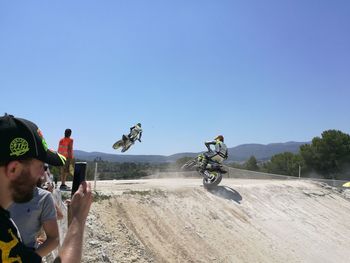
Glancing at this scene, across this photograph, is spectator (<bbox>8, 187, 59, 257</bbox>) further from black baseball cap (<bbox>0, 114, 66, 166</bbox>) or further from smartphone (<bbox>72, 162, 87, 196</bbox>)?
black baseball cap (<bbox>0, 114, 66, 166</bbox>)

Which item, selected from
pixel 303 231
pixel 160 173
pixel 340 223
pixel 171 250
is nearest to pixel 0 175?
→ pixel 171 250

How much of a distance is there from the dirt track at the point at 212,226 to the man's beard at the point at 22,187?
7.82 meters

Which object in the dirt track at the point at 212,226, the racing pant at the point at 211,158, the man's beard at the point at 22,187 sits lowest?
the dirt track at the point at 212,226

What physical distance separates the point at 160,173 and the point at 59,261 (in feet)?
87.9

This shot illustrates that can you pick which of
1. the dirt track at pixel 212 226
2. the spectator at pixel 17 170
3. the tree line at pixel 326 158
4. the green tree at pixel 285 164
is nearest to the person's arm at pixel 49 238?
the spectator at pixel 17 170

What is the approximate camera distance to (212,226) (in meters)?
14.4

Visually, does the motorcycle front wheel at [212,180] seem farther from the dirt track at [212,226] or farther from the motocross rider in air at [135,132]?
the motocross rider in air at [135,132]

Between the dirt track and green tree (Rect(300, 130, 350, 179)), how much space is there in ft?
78.4

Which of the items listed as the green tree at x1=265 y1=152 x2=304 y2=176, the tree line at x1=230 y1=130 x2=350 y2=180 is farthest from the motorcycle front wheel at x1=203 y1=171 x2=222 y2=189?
the green tree at x1=265 y1=152 x2=304 y2=176

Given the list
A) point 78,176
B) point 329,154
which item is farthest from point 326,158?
point 78,176

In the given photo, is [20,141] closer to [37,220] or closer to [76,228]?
[76,228]

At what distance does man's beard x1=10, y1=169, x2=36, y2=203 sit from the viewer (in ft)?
7.04

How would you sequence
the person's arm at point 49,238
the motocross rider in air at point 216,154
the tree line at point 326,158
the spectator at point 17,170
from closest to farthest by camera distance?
the spectator at point 17,170, the person's arm at point 49,238, the motocross rider in air at point 216,154, the tree line at point 326,158

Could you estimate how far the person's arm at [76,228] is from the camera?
242 centimetres
